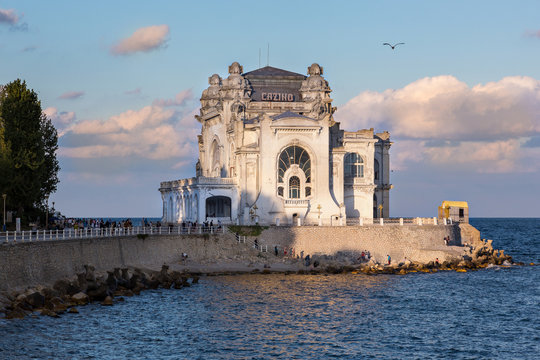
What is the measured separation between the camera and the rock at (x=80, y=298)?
51.5m

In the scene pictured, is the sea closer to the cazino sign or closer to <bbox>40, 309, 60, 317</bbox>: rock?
<bbox>40, 309, 60, 317</bbox>: rock

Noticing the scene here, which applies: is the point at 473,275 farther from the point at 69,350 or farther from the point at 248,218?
the point at 69,350

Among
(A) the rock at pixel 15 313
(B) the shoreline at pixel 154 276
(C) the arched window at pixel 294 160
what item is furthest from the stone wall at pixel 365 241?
(A) the rock at pixel 15 313

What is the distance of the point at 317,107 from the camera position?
310ft

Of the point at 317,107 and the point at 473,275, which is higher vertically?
the point at 317,107

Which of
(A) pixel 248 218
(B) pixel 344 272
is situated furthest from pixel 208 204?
(B) pixel 344 272

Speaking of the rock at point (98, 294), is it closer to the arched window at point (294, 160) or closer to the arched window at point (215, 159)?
the arched window at point (294, 160)

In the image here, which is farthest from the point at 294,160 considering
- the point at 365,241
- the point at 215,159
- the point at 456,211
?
the point at 456,211

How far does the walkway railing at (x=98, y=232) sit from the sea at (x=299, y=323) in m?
6.69

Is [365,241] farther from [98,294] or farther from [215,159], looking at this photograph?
[98,294]

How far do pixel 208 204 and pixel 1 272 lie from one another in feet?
157

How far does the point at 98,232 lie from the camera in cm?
6612

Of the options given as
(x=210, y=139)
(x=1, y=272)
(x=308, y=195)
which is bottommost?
(x=1, y=272)

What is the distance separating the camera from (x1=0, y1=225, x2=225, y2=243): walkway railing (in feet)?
183
